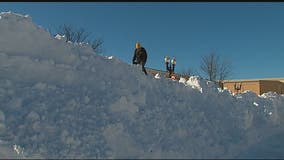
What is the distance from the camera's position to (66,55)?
1021 centimetres

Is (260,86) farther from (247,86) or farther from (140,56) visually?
(140,56)

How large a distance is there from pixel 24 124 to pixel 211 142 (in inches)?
146

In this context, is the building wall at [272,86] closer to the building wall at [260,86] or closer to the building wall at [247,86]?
the building wall at [260,86]

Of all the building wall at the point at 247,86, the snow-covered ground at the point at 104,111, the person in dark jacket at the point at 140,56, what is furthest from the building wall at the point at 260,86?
the snow-covered ground at the point at 104,111

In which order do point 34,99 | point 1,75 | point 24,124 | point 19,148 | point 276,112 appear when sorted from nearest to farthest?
point 19,148 → point 24,124 → point 34,99 → point 1,75 → point 276,112

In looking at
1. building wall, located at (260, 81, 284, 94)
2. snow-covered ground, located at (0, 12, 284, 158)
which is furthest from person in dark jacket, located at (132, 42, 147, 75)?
building wall, located at (260, 81, 284, 94)

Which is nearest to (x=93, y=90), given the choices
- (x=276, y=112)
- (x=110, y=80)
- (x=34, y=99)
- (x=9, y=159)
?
(x=110, y=80)

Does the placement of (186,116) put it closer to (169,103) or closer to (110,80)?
(169,103)

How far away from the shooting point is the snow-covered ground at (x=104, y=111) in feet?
24.3

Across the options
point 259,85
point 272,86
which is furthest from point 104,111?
point 272,86

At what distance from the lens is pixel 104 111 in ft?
27.8

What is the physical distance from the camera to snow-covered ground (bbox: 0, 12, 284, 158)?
292 inches

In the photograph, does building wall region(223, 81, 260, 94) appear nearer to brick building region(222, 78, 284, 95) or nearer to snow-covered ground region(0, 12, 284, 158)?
brick building region(222, 78, 284, 95)

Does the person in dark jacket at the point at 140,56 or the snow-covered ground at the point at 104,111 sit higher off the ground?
the person in dark jacket at the point at 140,56
